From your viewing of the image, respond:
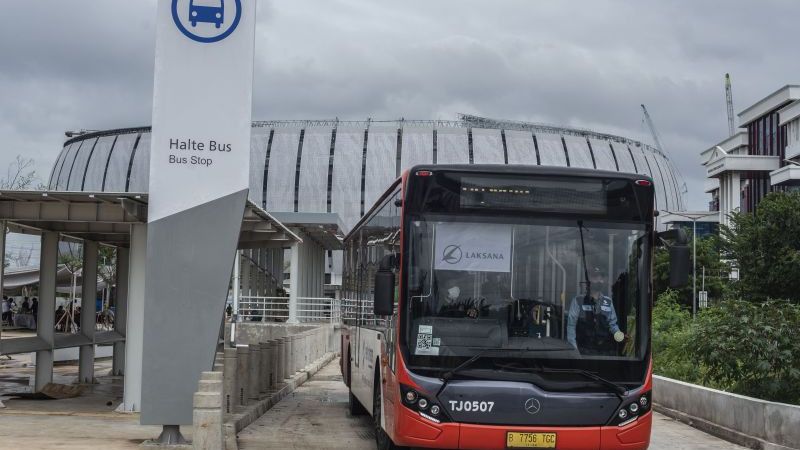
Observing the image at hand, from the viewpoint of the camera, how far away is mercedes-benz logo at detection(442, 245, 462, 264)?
369 inches

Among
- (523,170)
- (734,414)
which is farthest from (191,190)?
(734,414)

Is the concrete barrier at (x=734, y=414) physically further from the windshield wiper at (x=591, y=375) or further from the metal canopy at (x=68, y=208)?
the metal canopy at (x=68, y=208)

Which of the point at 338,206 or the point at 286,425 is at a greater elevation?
the point at 338,206

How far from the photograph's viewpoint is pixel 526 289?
9266 mm

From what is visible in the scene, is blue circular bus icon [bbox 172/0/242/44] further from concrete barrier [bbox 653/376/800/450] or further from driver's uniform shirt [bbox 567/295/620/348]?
concrete barrier [bbox 653/376/800/450]

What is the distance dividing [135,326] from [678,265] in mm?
11113

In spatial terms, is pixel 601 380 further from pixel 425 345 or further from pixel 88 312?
pixel 88 312

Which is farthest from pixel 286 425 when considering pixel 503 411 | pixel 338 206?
pixel 338 206

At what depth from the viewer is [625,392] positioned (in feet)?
30.2

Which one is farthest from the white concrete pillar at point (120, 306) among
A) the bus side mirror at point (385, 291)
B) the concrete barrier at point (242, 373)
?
the bus side mirror at point (385, 291)

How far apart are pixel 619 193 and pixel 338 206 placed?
→ 98.3 meters

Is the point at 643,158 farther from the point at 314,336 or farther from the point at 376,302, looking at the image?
the point at 376,302

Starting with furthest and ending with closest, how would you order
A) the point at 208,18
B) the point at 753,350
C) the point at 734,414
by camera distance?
the point at 753,350
the point at 734,414
the point at 208,18

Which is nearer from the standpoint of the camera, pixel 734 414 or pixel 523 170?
pixel 523 170
